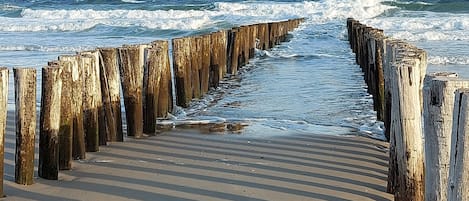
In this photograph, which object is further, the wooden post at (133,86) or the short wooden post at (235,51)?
the short wooden post at (235,51)

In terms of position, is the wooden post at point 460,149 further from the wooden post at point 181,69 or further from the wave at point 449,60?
the wave at point 449,60

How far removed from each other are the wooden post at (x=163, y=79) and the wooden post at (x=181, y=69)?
2.13 feet

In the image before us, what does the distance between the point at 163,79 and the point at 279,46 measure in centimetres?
1246

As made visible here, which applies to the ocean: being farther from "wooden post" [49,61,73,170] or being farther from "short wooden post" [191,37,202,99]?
"wooden post" [49,61,73,170]

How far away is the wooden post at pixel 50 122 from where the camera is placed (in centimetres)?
560

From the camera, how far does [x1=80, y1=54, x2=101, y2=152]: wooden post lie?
21.9ft

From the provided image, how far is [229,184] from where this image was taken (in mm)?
5609

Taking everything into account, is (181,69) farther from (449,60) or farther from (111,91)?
(449,60)

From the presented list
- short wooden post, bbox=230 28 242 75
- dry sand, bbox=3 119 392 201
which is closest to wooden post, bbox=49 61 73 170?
dry sand, bbox=3 119 392 201

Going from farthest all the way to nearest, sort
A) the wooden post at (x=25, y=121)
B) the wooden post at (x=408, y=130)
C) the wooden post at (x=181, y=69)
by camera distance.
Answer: the wooden post at (x=181, y=69), the wooden post at (x=25, y=121), the wooden post at (x=408, y=130)

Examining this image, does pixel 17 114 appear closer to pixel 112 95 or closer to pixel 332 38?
pixel 112 95

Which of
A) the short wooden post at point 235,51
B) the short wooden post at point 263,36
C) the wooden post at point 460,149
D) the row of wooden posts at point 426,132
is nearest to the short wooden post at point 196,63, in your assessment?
the short wooden post at point 235,51

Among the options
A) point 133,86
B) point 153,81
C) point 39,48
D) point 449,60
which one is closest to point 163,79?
point 153,81

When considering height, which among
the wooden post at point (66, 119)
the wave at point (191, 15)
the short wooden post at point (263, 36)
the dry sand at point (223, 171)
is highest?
the wave at point (191, 15)
